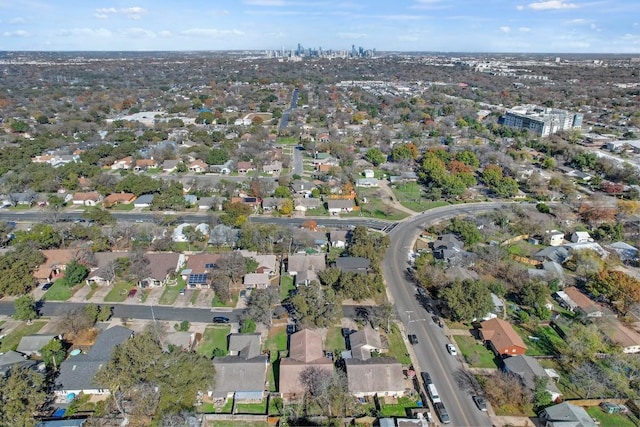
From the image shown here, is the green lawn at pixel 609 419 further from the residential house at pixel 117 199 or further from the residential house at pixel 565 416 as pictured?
Result: the residential house at pixel 117 199

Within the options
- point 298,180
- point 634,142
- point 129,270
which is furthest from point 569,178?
point 129,270

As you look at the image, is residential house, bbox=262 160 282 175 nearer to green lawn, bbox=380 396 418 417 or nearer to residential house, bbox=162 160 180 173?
residential house, bbox=162 160 180 173

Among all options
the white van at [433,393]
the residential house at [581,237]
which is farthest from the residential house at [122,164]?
the residential house at [581,237]

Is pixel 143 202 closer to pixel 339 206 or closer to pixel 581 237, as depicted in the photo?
pixel 339 206

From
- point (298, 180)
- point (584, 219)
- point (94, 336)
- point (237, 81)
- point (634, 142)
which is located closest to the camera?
point (94, 336)

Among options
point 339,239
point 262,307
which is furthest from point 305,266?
point 262,307

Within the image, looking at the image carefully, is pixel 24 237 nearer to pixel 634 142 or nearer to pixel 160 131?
pixel 160 131
